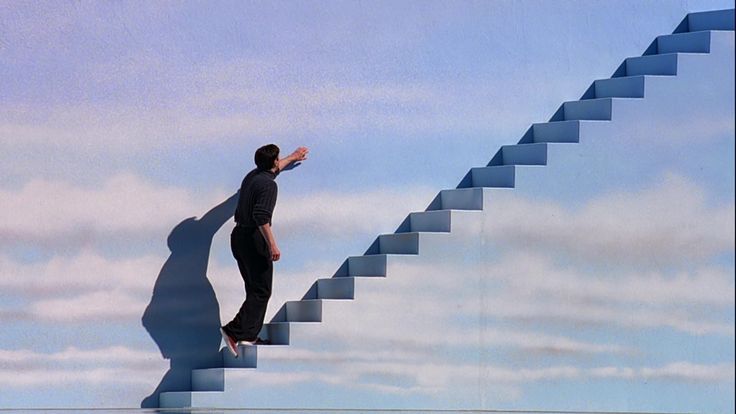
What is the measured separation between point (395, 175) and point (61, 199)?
2250mm

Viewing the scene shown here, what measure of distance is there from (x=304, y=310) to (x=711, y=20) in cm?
361

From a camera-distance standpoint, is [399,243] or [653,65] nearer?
[399,243]

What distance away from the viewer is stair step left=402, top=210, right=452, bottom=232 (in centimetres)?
973

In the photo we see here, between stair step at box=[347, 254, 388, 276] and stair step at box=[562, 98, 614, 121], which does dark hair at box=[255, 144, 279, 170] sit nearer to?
stair step at box=[347, 254, 388, 276]

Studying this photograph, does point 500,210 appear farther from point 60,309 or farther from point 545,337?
point 60,309

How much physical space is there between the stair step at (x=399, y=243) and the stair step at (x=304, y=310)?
69cm

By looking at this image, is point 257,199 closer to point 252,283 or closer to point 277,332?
point 252,283

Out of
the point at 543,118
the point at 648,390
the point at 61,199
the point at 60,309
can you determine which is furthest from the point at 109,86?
the point at 648,390

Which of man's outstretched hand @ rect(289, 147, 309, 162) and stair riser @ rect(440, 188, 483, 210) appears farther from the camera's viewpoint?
stair riser @ rect(440, 188, 483, 210)

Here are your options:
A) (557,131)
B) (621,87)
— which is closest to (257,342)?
(557,131)

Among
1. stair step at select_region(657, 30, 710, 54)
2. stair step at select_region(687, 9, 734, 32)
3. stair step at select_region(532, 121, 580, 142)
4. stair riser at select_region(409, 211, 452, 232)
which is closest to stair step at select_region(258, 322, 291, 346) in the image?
stair riser at select_region(409, 211, 452, 232)

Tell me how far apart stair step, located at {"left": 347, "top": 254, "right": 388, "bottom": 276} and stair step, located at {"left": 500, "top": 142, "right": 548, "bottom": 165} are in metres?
1.24

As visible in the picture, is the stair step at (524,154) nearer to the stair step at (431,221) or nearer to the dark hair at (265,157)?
the stair step at (431,221)

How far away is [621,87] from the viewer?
1034cm
